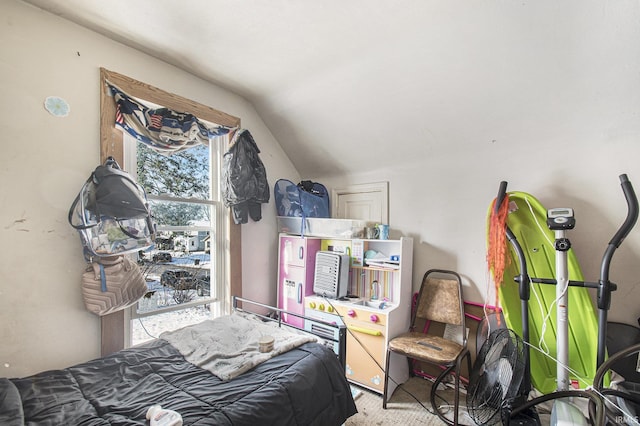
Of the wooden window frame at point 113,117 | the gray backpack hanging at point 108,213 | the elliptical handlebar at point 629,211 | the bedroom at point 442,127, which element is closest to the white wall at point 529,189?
the bedroom at point 442,127

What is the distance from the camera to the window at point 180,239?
2.20m

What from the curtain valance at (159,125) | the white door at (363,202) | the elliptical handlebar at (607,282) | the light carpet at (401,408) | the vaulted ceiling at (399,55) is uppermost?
the vaulted ceiling at (399,55)

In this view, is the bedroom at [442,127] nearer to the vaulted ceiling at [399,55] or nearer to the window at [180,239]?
the vaulted ceiling at [399,55]

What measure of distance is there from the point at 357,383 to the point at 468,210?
73.1 inches

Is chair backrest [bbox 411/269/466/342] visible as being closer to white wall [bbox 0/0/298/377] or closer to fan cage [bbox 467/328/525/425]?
fan cage [bbox 467/328/525/425]

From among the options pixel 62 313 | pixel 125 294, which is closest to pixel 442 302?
pixel 125 294

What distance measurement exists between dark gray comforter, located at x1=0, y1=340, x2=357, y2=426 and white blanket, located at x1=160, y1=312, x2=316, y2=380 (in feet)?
0.13

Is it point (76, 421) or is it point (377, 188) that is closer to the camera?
point (76, 421)

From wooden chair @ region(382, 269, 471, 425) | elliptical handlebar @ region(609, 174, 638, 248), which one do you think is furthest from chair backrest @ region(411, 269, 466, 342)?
elliptical handlebar @ region(609, 174, 638, 248)

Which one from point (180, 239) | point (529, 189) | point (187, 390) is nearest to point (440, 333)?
point (529, 189)

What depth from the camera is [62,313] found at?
1723 mm

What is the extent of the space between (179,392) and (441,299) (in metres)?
2.17

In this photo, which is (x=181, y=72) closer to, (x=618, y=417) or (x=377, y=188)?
(x=377, y=188)

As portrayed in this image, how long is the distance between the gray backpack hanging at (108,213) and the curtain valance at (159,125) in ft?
1.10
